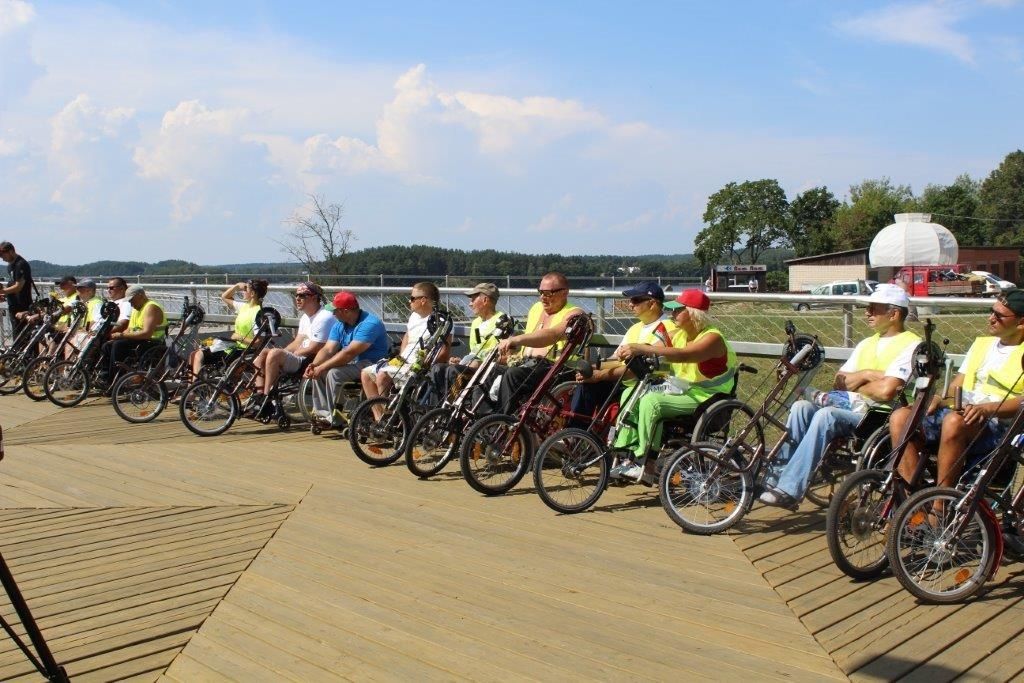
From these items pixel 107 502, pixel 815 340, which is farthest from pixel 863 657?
pixel 107 502

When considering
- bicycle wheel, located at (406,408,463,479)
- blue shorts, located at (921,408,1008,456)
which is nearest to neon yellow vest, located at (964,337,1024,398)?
blue shorts, located at (921,408,1008,456)

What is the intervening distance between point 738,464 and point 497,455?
5.10ft

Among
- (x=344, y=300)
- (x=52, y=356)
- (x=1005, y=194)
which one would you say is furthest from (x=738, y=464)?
(x=1005, y=194)

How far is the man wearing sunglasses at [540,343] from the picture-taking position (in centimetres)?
665

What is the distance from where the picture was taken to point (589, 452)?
581 centimetres

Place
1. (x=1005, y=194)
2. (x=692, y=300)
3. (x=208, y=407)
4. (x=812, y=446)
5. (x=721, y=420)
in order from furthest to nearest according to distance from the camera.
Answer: (x=1005, y=194) → (x=208, y=407) → (x=692, y=300) → (x=721, y=420) → (x=812, y=446)

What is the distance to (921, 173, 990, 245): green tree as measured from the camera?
73.9 meters

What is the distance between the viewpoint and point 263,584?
4.44 meters

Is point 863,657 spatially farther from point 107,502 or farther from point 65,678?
point 107,502

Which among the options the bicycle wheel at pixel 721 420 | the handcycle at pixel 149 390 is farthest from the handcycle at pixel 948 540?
the handcycle at pixel 149 390

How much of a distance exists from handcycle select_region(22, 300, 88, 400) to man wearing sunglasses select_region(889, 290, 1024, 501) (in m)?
9.10

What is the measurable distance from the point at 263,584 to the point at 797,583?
2315 mm

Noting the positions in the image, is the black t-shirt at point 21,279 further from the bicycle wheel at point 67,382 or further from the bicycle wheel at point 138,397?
the bicycle wheel at point 138,397

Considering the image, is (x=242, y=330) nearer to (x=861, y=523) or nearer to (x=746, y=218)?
(x=861, y=523)
